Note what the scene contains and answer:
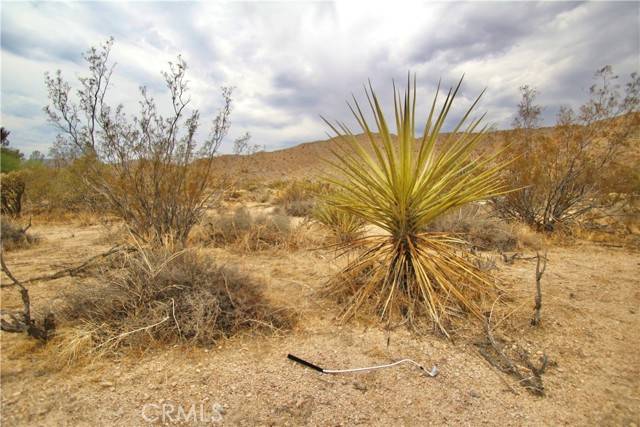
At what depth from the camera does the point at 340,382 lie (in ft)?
6.84

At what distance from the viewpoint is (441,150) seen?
10.6 feet

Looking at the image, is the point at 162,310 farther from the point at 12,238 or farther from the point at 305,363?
the point at 12,238

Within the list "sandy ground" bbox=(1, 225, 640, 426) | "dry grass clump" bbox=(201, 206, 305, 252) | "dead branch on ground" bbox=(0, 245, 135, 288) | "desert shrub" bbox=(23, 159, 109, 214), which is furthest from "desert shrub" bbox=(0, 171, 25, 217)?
"sandy ground" bbox=(1, 225, 640, 426)

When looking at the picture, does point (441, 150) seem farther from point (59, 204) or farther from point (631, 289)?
point (59, 204)

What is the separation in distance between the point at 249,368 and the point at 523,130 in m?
8.39

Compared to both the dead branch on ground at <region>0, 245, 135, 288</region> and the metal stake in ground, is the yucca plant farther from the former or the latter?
the dead branch on ground at <region>0, 245, 135, 288</region>

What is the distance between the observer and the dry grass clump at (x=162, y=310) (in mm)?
2391

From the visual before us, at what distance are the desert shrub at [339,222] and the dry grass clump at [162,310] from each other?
3.10 meters

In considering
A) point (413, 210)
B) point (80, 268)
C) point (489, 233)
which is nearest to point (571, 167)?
point (489, 233)

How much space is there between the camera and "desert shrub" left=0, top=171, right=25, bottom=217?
28.6 feet

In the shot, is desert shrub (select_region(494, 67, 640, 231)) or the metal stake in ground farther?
desert shrub (select_region(494, 67, 640, 231))

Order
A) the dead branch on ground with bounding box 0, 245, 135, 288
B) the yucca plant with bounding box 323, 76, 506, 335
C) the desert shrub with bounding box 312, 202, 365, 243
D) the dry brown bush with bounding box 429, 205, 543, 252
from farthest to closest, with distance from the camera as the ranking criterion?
the desert shrub with bounding box 312, 202, 365, 243 → the dry brown bush with bounding box 429, 205, 543, 252 → the dead branch on ground with bounding box 0, 245, 135, 288 → the yucca plant with bounding box 323, 76, 506, 335

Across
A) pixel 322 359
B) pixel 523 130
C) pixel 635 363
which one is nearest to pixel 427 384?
pixel 322 359

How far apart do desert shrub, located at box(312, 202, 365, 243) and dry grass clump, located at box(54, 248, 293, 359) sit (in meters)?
3.10
